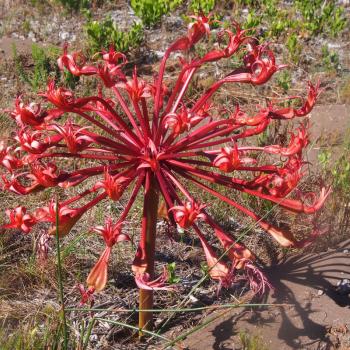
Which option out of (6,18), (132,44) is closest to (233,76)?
(132,44)

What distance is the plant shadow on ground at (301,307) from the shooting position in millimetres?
2555

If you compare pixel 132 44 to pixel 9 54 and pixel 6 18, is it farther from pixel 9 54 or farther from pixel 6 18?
pixel 6 18

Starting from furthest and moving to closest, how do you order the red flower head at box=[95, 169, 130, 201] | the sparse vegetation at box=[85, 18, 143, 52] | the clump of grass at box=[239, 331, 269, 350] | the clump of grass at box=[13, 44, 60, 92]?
the sparse vegetation at box=[85, 18, 143, 52] → the clump of grass at box=[13, 44, 60, 92] → the clump of grass at box=[239, 331, 269, 350] → the red flower head at box=[95, 169, 130, 201]

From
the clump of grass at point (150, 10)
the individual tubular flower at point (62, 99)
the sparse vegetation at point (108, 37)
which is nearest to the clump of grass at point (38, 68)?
the sparse vegetation at point (108, 37)

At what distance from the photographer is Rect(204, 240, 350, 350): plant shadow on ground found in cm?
255

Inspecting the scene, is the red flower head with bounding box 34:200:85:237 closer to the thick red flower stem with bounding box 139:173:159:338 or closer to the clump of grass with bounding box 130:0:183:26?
the thick red flower stem with bounding box 139:173:159:338

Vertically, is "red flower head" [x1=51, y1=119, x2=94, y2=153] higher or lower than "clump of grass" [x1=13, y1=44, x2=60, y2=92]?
higher

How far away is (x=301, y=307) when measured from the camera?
2.73 meters

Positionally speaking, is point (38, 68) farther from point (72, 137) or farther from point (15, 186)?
point (72, 137)

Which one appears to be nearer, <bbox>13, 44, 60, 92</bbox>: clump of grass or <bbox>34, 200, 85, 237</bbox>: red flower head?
<bbox>34, 200, 85, 237</bbox>: red flower head

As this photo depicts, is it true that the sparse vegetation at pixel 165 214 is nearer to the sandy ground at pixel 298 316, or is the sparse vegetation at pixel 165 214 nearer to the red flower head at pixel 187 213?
the sandy ground at pixel 298 316

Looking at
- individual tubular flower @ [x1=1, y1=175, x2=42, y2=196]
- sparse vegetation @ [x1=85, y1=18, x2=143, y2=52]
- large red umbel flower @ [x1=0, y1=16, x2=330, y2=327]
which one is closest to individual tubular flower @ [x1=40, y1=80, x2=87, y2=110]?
large red umbel flower @ [x1=0, y1=16, x2=330, y2=327]

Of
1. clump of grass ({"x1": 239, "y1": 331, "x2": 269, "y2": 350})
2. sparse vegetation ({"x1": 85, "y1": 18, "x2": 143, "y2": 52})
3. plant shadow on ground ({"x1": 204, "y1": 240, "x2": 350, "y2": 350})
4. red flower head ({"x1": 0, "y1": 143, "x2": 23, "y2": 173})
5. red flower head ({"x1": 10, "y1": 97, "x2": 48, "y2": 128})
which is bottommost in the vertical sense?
plant shadow on ground ({"x1": 204, "y1": 240, "x2": 350, "y2": 350})

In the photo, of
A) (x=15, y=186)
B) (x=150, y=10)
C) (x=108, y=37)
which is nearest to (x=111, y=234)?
(x=15, y=186)
